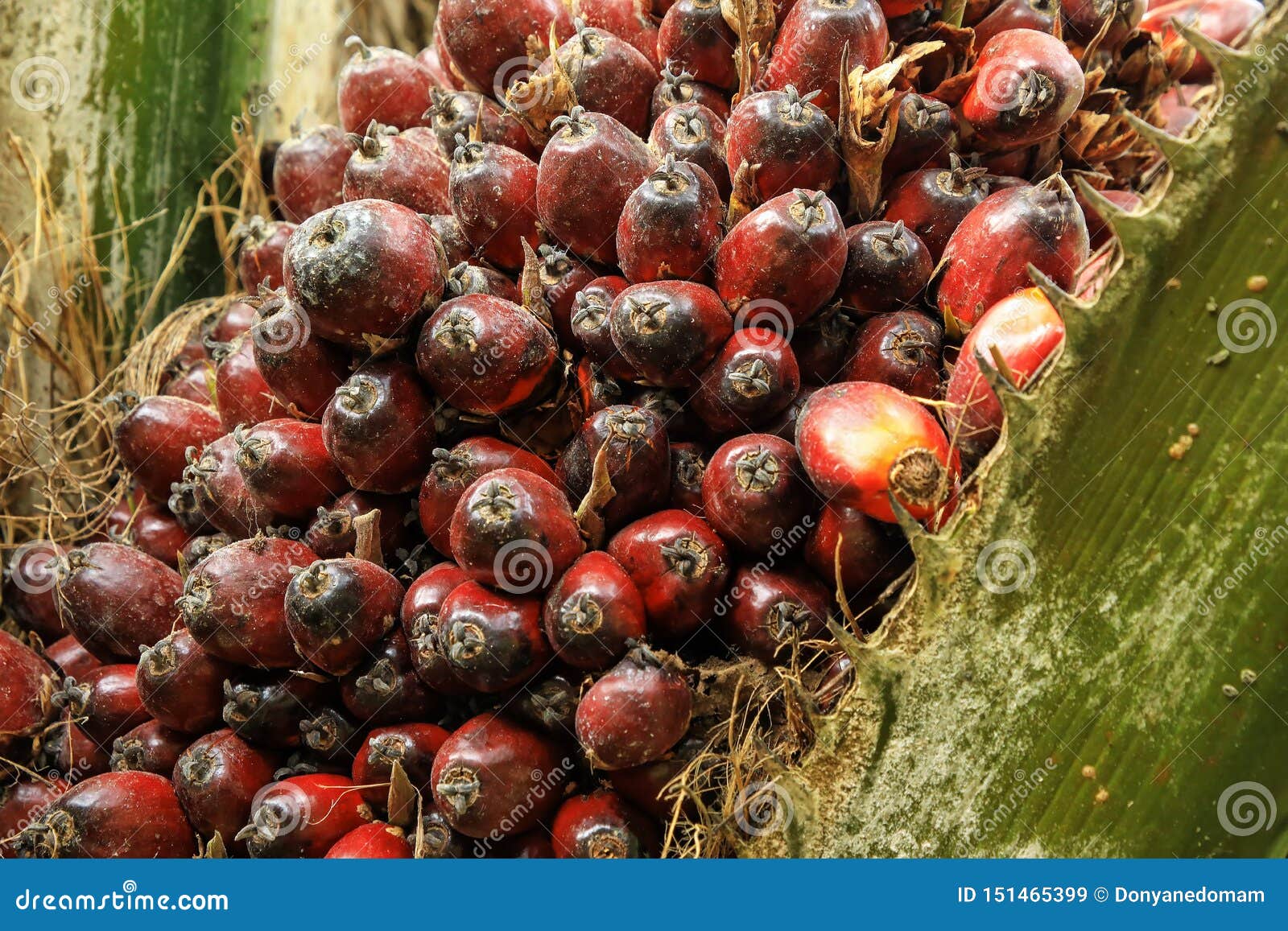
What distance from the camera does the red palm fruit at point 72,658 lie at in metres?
2.10

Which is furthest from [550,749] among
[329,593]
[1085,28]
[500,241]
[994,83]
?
[1085,28]

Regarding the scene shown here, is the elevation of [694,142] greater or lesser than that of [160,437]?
greater

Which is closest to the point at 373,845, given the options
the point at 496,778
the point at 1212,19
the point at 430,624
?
the point at 496,778

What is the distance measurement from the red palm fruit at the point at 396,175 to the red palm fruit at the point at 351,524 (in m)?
0.57

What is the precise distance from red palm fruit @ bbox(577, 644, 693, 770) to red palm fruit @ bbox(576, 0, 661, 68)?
1238 millimetres

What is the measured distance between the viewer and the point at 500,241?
1.87m

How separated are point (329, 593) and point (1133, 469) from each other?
1.18 m

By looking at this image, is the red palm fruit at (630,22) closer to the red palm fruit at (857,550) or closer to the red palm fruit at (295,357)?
the red palm fruit at (295,357)

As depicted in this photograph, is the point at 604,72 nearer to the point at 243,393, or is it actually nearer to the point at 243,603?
the point at 243,393

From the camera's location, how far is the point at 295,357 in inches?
68.8

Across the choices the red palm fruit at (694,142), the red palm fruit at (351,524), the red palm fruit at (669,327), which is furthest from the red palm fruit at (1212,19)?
the red palm fruit at (351,524)

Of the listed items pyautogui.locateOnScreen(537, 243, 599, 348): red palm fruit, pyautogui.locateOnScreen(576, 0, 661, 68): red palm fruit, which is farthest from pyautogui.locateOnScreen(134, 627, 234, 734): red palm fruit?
pyautogui.locateOnScreen(576, 0, 661, 68): red palm fruit

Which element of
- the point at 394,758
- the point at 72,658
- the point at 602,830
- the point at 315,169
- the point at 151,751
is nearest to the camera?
the point at 602,830

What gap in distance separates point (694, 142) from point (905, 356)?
542mm
